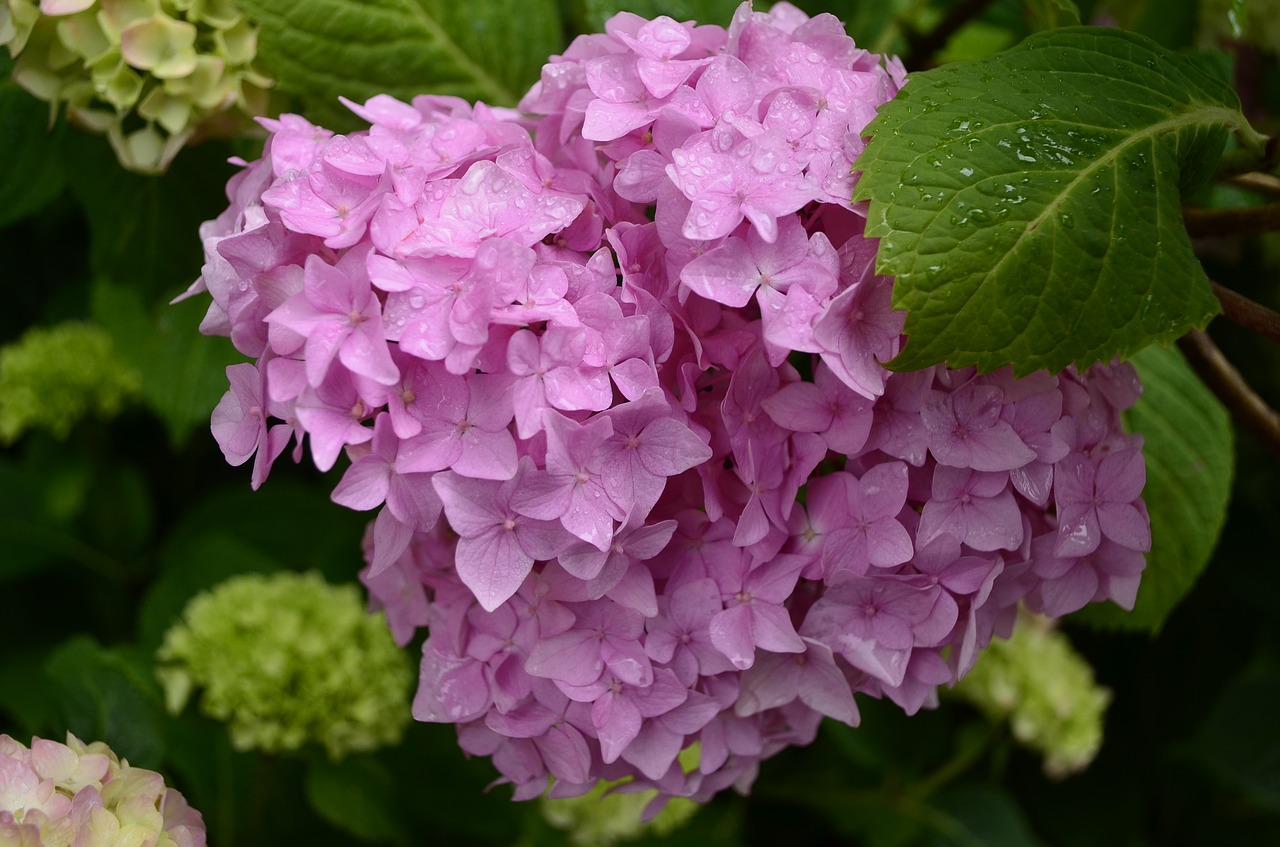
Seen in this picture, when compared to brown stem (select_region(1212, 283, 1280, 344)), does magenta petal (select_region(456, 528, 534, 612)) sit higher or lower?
lower

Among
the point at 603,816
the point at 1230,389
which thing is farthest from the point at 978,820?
the point at 1230,389

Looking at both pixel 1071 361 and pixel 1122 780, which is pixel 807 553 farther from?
pixel 1122 780

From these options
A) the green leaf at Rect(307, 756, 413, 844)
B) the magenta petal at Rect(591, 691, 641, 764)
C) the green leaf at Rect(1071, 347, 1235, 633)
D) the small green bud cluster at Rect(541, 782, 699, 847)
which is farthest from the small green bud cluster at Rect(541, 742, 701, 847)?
the magenta petal at Rect(591, 691, 641, 764)

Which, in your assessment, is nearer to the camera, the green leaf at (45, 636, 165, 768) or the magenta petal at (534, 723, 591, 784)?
the magenta petal at (534, 723, 591, 784)

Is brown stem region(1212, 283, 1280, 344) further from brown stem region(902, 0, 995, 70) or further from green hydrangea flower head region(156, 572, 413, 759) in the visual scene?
green hydrangea flower head region(156, 572, 413, 759)

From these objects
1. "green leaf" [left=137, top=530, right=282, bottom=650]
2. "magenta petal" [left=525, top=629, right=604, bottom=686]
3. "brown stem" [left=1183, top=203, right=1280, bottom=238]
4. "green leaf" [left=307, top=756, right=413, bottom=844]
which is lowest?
"green leaf" [left=307, top=756, right=413, bottom=844]

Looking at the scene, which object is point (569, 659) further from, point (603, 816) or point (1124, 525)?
point (603, 816)

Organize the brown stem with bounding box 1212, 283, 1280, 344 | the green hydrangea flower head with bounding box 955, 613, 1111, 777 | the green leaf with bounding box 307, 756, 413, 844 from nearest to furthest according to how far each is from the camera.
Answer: the brown stem with bounding box 1212, 283, 1280, 344 < the green leaf with bounding box 307, 756, 413, 844 < the green hydrangea flower head with bounding box 955, 613, 1111, 777
